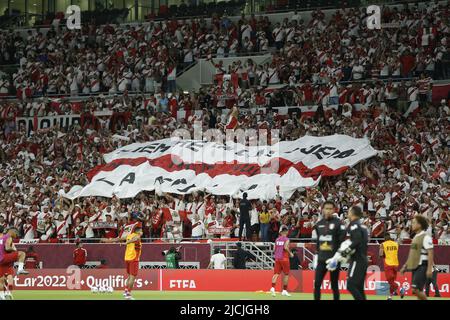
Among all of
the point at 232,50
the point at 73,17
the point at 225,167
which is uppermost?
the point at 73,17

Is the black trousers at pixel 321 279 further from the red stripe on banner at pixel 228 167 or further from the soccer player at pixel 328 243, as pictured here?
the red stripe on banner at pixel 228 167

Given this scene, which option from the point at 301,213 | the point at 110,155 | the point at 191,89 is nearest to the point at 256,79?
the point at 191,89

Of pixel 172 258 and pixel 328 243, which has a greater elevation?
pixel 328 243

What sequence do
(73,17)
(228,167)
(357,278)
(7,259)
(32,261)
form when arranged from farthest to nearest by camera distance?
(73,17) → (228,167) → (32,261) → (7,259) → (357,278)

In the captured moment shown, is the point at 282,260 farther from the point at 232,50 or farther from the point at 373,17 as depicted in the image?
the point at 232,50

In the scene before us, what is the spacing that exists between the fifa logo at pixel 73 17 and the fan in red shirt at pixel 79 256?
71.1ft

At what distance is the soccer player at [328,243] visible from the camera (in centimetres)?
1969

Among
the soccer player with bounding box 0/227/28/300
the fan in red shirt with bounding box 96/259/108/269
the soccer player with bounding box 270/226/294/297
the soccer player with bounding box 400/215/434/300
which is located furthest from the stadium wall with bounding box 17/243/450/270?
the soccer player with bounding box 400/215/434/300

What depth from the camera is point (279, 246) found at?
29.6 m

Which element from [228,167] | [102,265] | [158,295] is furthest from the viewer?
[228,167]

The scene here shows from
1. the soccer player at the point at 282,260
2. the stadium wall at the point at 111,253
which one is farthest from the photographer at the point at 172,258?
the soccer player at the point at 282,260

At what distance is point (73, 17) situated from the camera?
55.9 m

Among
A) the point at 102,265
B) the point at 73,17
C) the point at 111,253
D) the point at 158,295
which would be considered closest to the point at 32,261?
the point at 102,265

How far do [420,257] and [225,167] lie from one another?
65.8ft
